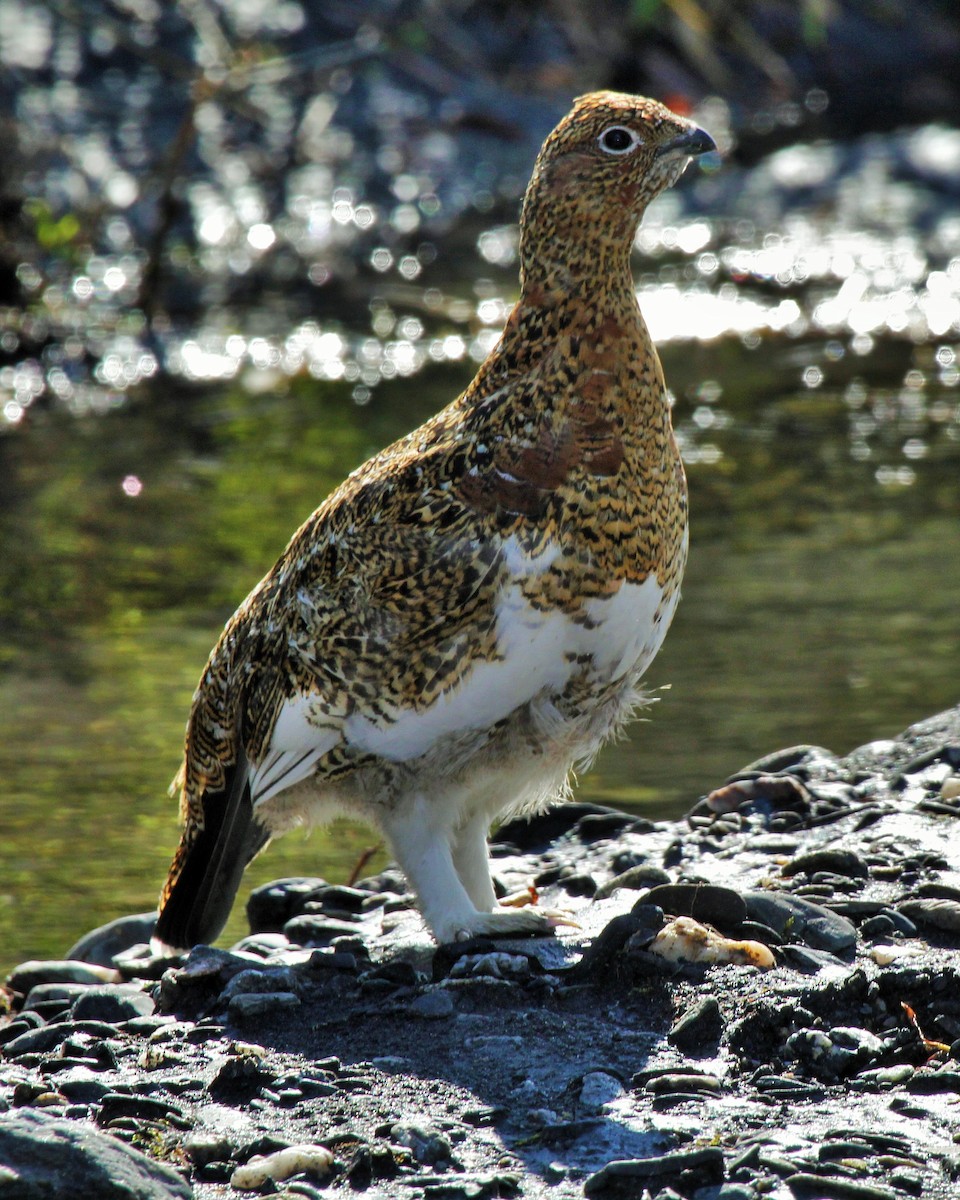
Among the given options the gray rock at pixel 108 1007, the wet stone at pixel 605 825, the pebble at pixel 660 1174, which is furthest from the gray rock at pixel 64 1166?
the wet stone at pixel 605 825

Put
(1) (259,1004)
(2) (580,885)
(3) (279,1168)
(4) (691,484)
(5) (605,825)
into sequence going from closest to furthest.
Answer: (3) (279,1168)
(1) (259,1004)
(2) (580,885)
(5) (605,825)
(4) (691,484)

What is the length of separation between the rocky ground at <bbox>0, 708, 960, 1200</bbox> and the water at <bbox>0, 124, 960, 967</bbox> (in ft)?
5.50

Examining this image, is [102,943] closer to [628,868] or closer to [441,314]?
[628,868]

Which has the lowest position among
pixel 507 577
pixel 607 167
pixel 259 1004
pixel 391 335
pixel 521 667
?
pixel 259 1004

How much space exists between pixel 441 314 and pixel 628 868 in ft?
34.7

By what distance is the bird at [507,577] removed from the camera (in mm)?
5434

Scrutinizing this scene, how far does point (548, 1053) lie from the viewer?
16.8ft

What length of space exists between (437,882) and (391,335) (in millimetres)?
11233

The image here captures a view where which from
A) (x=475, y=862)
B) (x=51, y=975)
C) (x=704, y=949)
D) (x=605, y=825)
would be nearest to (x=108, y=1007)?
(x=51, y=975)

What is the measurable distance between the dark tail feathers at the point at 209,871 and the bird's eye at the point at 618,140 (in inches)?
88.6

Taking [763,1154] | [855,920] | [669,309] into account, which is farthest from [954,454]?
[763,1154]

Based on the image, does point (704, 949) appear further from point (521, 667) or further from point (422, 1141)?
point (422, 1141)

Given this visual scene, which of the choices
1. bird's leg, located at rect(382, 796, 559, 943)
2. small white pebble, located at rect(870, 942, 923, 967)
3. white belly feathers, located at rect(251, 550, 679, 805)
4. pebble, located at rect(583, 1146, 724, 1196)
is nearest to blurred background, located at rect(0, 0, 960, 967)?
bird's leg, located at rect(382, 796, 559, 943)

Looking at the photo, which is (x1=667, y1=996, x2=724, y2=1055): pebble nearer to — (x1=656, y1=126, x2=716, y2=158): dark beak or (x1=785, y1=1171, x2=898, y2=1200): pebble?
(x1=785, y1=1171, x2=898, y2=1200): pebble
